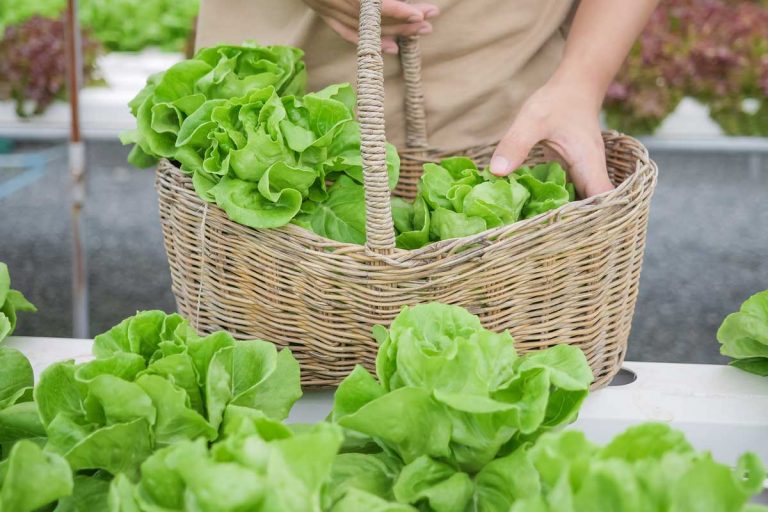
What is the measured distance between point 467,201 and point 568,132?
22cm

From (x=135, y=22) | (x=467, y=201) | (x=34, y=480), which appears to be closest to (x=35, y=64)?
(x=135, y=22)

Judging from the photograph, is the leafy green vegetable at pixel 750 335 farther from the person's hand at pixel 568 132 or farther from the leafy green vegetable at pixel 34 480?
the leafy green vegetable at pixel 34 480

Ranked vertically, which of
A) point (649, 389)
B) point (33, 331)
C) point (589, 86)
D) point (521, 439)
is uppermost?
point (589, 86)

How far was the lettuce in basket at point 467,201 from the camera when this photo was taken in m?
1.02

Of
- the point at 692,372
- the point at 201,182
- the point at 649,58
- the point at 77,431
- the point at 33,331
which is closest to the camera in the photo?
the point at 77,431

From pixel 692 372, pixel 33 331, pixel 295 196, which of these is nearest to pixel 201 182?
pixel 295 196

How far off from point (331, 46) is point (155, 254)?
6.89 feet

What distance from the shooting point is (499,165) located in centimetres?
111

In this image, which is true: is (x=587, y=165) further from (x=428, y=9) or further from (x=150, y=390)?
(x=150, y=390)

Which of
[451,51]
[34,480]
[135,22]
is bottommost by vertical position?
[135,22]

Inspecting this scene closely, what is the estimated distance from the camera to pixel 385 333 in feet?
2.97

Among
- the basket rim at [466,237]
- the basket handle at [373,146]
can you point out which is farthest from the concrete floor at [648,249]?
the basket handle at [373,146]

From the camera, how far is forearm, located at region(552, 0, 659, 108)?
1211 mm

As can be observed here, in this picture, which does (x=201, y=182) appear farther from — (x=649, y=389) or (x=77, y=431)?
(x=649, y=389)
